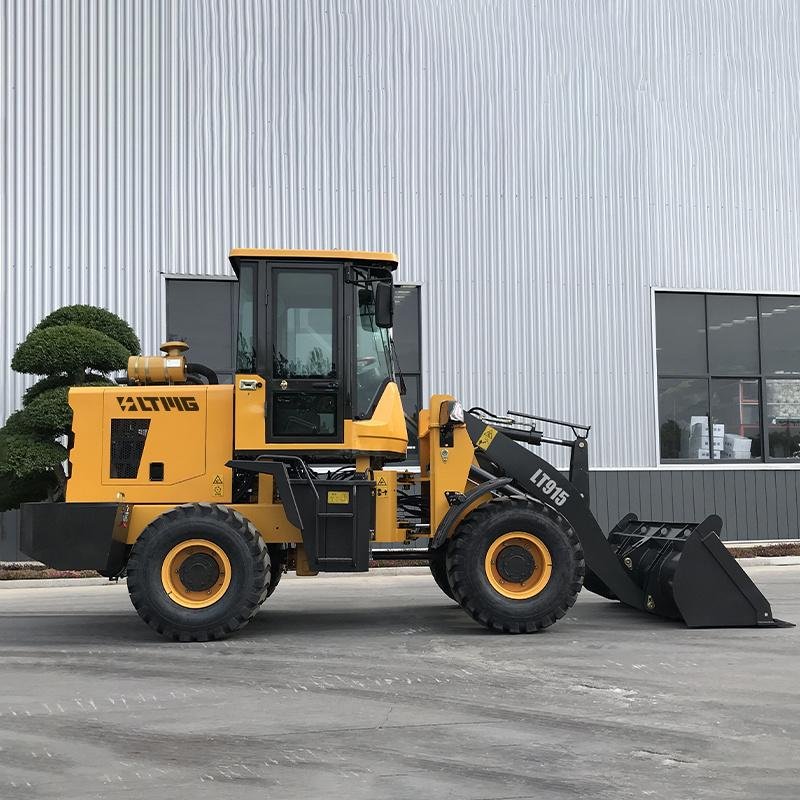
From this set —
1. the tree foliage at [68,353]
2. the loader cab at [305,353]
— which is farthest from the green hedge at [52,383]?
the loader cab at [305,353]

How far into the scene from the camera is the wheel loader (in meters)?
9.27

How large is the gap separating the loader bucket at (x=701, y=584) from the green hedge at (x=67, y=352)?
8738 millimetres

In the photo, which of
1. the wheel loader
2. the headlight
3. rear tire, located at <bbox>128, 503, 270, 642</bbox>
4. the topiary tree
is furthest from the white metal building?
rear tire, located at <bbox>128, 503, 270, 642</bbox>

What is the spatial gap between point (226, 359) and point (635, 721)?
45.0ft

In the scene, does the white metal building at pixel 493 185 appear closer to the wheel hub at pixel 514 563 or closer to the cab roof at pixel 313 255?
the cab roof at pixel 313 255

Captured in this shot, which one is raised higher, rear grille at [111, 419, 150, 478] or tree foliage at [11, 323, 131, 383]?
tree foliage at [11, 323, 131, 383]

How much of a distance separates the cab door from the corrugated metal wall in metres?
9.27

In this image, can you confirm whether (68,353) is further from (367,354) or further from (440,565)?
(440,565)

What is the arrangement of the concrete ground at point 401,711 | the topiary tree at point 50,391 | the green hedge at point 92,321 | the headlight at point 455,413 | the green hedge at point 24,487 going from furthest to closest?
the green hedge at point 92,321 < the green hedge at point 24,487 < the topiary tree at point 50,391 < the headlight at point 455,413 < the concrete ground at point 401,711

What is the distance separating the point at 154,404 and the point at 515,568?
371 cm

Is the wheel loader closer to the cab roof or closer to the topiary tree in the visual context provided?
the cab roof

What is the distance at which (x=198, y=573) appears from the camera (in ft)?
30.2

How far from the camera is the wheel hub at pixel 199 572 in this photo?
9219mm

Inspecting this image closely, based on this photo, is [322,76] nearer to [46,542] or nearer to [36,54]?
[36,54]
